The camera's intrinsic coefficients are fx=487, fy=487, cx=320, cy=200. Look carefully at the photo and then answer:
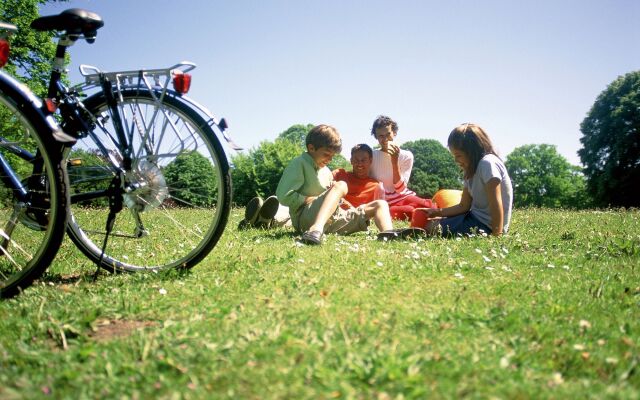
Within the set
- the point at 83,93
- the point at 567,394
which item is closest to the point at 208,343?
the point at 567,394

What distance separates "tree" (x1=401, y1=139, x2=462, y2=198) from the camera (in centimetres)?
5691

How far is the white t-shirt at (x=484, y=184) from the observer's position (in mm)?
6363

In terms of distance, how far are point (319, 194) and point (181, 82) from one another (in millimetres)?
3628

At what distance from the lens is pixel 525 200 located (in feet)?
216

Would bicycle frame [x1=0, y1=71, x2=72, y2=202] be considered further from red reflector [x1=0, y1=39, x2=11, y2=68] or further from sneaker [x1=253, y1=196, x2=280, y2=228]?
sneaker [x1=253, y1=196, x2=280, y2=228]

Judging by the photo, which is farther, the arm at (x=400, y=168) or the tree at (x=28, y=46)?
the tree at (x=28, y=46)

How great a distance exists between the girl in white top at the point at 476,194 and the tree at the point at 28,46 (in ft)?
81.4

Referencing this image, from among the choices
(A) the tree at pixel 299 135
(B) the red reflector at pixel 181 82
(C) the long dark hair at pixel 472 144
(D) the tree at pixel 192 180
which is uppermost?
(A) the tree at pixel 299 135

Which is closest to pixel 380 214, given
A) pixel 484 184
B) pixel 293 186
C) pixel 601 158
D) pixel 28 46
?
pixel 293 186

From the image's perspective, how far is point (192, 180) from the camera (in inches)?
164

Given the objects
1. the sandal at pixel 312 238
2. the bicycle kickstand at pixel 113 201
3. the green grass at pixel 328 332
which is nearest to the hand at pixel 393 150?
the sandal at pixel 312 238

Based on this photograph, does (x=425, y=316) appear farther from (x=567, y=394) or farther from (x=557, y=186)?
(x=557, y=186)

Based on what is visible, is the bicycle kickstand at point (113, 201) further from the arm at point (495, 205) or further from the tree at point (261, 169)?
the tree at point (261, 169)

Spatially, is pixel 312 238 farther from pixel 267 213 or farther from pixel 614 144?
pixel 614 144
